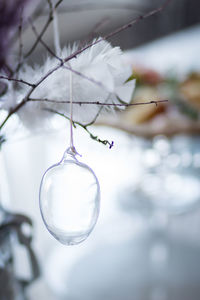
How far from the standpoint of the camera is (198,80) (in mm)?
894

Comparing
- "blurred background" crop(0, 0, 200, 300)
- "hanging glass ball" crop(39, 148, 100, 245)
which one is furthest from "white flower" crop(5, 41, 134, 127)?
"blurred background" crop(0, 0, 200, 300)

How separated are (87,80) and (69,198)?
0.21 ft

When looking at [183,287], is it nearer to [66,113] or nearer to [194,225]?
[194,225]

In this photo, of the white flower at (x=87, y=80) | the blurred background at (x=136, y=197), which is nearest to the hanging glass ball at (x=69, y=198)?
the white flower at (x=87, y=80)

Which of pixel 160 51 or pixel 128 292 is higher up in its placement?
pixel 160 51

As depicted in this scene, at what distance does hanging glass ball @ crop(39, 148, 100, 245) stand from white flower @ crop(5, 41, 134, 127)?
3 centimetres

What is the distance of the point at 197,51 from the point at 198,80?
48cm

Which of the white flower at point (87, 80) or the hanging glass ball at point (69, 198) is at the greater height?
the white flower at point (87, 80)

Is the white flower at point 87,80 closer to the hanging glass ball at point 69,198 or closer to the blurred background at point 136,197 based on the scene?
the hanging glass ball at point 69,198

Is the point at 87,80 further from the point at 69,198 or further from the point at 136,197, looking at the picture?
the point at 136,197

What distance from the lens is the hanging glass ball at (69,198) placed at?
181mm

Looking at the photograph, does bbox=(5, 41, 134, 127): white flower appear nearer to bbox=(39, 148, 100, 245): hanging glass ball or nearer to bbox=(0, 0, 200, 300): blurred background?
bbox=(39, 148, 100, 245): hanging glass ball

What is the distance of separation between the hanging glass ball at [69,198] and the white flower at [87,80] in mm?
34

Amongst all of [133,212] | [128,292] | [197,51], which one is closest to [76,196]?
[128,292]
